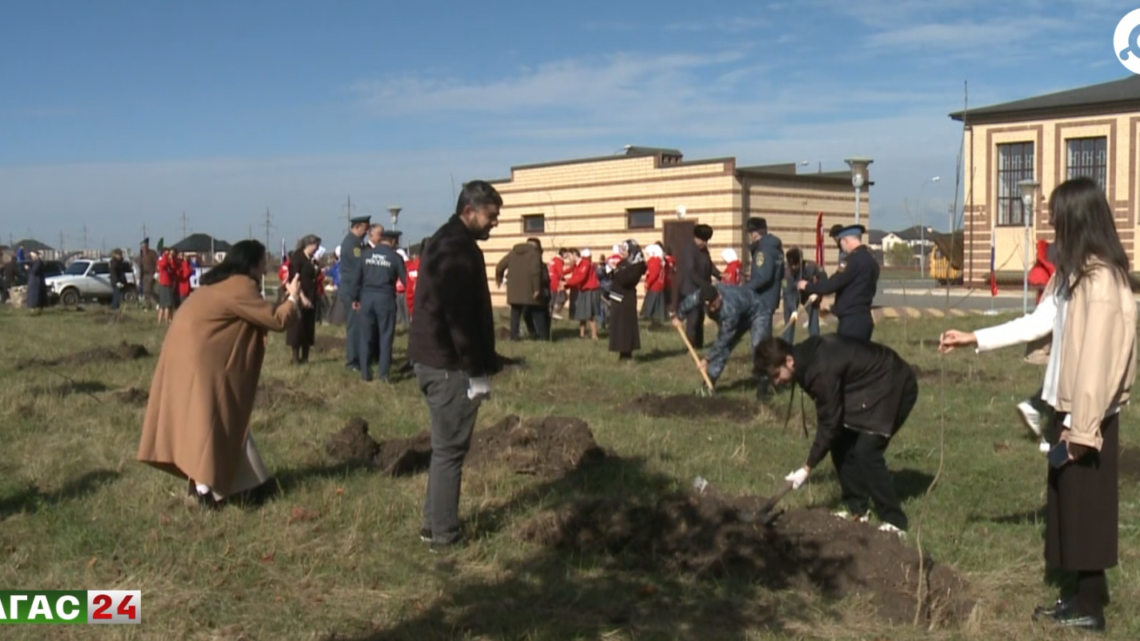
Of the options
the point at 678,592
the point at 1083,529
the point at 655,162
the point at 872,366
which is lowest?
the point at 678,592

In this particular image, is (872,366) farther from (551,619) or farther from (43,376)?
(43,376)

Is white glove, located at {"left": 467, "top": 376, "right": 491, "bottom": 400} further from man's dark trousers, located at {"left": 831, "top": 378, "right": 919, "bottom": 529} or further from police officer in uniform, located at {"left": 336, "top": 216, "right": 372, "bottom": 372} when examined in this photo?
police officer in uniform, located at {"left": 336, "top": 216, "right": 372, "bottom": 372}

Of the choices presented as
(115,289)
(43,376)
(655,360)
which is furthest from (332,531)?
(115,289)

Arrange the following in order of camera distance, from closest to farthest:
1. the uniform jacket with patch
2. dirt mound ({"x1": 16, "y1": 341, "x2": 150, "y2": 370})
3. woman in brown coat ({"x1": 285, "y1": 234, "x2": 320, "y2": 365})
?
the uniform jacket with patch, woman in brown coat ({"x1": 285, "y1": 234, "x2": 320, "y2": 365}), dirt mound ({"x1": 16, "y1": 341, "x2": 150, "y2": 370})

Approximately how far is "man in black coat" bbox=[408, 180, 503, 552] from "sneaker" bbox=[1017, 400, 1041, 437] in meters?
3.27

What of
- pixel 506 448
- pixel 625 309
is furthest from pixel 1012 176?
pixel 506 448

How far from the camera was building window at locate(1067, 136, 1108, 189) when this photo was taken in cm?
4147

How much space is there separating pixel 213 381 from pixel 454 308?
1.84m

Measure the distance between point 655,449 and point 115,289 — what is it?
84.3 ft

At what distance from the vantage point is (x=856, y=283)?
10797 mm

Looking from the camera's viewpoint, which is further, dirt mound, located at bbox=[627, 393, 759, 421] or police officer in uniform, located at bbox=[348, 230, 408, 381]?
police officer in uniform, located at bbox=[348, 230, 408, 381]

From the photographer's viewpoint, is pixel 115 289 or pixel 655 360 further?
pixel 115 289

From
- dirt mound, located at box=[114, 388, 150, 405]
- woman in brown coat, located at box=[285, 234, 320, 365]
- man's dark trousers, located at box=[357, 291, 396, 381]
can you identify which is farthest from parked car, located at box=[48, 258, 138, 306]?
dirt mound, located at box=[114, 388, 150, 405]

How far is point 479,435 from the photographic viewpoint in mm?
9336
